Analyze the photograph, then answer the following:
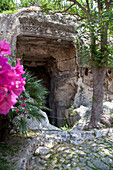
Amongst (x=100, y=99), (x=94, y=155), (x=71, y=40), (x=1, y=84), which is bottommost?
(x=94, y=155)

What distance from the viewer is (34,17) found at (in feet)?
16.1

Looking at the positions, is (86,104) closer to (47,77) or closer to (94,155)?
(47,77)

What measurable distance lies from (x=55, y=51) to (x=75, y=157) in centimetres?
493

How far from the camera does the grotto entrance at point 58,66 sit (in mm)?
6086

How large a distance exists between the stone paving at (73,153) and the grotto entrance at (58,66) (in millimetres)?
3226

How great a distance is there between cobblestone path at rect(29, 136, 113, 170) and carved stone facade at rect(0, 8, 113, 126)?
334 cm

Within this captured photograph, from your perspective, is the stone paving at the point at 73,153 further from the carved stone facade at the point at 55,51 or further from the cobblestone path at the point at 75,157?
the carved stone facade at the point at 55,51

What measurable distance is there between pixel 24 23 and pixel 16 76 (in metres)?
4.70

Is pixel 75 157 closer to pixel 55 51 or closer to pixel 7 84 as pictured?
pixel 7 84

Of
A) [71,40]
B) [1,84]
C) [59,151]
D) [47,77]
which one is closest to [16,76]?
[1,84]

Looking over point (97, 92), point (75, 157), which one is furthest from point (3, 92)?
point (97, 92)

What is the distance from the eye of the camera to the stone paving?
84.8 inches

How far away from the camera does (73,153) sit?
248 cm

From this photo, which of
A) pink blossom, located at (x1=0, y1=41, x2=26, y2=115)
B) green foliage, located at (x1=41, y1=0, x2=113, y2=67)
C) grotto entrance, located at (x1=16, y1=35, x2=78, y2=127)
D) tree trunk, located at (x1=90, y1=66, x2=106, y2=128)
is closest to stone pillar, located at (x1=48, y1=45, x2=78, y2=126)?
grotto entrance, located at (x1=16, y1=35, x2=78, y2=127)
